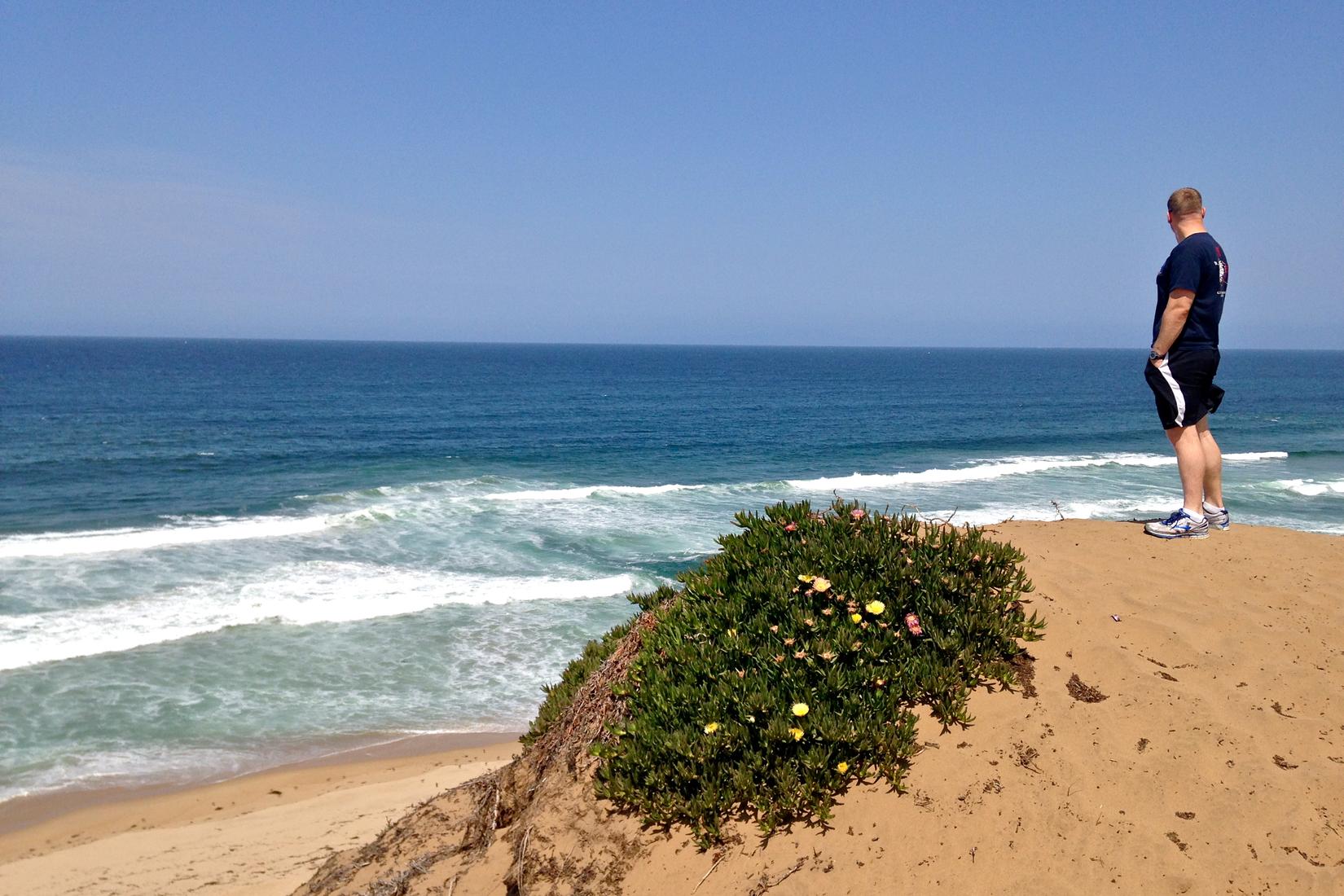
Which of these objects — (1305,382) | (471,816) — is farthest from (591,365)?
(471,816)

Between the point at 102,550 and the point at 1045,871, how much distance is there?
878 inches

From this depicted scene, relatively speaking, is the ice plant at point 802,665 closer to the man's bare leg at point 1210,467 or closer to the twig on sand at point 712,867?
the twig on sand at point 712,867

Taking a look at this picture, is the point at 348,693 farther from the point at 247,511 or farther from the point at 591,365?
the point at 591,365

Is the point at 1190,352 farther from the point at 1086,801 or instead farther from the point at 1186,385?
the point at 1086,801

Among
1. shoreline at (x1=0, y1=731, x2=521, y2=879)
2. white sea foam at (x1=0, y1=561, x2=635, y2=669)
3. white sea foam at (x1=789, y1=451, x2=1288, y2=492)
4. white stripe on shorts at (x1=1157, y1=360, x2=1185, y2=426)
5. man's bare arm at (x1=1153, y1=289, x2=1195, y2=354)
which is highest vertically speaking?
man's bare arm at (x1=1153, y1=289, x2=1195, y2=354)

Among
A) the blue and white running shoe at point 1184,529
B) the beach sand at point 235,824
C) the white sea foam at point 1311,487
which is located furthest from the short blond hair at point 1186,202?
the white sea foam at point 1311,487

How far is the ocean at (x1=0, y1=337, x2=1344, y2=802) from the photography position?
12.6m

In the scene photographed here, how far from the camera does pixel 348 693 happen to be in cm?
1320

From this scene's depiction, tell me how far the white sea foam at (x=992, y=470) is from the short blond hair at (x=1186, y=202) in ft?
71.0

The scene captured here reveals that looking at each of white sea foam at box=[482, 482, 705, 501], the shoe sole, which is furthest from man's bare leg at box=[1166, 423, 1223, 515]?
white sea foam at box=[482, 482, 705, 501]

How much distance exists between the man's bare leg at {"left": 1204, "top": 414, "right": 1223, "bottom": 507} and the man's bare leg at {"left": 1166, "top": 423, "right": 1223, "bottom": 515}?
0.03 metres

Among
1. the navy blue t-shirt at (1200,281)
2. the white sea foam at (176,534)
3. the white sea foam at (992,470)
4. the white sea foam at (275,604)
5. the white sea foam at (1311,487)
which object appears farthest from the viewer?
the white sea foam at (992,470)

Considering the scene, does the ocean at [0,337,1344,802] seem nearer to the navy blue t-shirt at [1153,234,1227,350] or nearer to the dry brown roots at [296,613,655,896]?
the dry brown roots at [296,613,655,896]

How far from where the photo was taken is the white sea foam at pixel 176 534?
20188 mm
